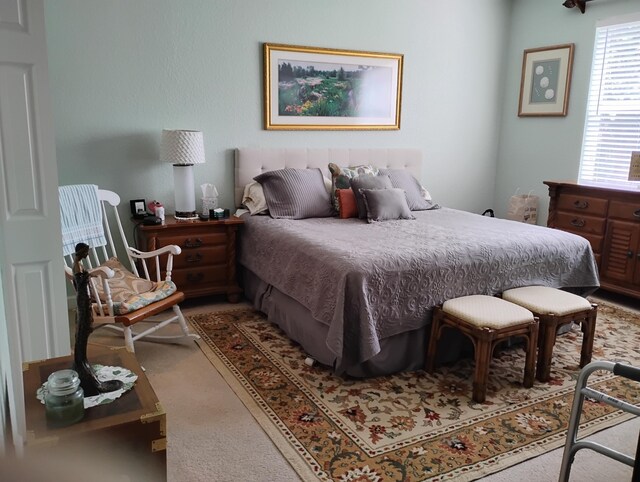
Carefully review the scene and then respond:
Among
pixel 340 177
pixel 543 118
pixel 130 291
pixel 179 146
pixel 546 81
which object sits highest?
pixel 546 81

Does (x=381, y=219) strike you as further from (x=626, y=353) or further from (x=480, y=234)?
(x=626, y=353)

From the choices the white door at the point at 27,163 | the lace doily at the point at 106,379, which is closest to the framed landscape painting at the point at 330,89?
the white door at the point at 27,163

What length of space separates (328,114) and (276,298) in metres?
1.94

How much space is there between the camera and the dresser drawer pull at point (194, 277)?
153 inches

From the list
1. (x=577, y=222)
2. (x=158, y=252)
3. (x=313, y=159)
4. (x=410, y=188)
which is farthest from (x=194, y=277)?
(x=577, y=222)

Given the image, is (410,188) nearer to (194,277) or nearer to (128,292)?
(194,277)

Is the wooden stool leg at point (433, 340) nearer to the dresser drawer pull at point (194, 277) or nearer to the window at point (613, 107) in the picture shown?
the dresser drawer pull at point (194, 277)

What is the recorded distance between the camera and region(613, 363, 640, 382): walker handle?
4.74 feet

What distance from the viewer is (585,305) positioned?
9.73ft

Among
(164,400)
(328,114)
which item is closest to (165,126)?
(328,114)

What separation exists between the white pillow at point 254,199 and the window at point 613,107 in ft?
9.79

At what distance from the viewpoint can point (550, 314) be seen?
2.85 metres

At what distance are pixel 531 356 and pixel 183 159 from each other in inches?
103

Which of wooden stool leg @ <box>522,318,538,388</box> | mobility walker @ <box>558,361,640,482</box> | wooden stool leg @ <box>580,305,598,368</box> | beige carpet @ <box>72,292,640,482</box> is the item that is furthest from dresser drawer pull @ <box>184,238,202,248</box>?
mobility walker @ <box>558,361,640,482</box>
